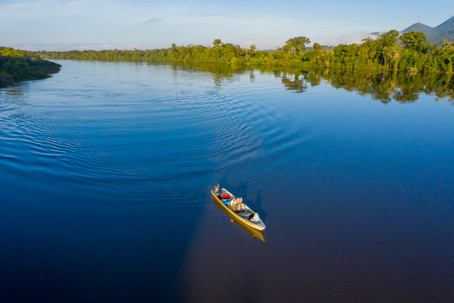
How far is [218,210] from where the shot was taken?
16078 millimetres

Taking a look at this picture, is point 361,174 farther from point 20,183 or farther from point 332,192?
point 20,183

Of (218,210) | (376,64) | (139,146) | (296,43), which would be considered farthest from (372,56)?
(218,210)

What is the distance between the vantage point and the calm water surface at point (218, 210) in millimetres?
11539

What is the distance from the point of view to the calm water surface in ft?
37.9

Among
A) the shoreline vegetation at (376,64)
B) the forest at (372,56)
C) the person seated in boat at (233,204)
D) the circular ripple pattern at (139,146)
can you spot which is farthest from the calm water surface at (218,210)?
the forest at (372,56)

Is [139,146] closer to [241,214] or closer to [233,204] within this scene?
[233,204]

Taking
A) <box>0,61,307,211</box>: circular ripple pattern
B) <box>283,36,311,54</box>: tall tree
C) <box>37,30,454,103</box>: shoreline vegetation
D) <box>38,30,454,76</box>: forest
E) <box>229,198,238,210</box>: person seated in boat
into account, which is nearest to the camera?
<box>229,198,238,210</box>: person seated in boat

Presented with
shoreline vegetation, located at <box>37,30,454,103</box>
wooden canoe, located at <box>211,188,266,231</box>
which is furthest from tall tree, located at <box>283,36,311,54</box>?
wooden canoe, located at <box>211,188,266,231</box>

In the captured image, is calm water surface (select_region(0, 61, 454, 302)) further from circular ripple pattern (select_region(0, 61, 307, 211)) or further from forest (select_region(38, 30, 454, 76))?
forest (select_region(38, 30, 454, 76))

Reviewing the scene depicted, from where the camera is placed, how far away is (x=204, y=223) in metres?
15.0

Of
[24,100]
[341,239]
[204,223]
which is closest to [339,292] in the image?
[341,239]

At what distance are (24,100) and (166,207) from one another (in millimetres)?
36329

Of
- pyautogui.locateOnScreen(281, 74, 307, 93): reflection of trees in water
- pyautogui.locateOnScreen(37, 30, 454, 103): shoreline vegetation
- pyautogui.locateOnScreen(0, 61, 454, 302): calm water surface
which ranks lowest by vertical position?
pyautogui.locateOnScreen(0, 61, 454, 302): calm water surface

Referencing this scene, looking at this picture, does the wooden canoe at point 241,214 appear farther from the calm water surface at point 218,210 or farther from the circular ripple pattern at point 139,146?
the circular ripple pattern at point 139,146
